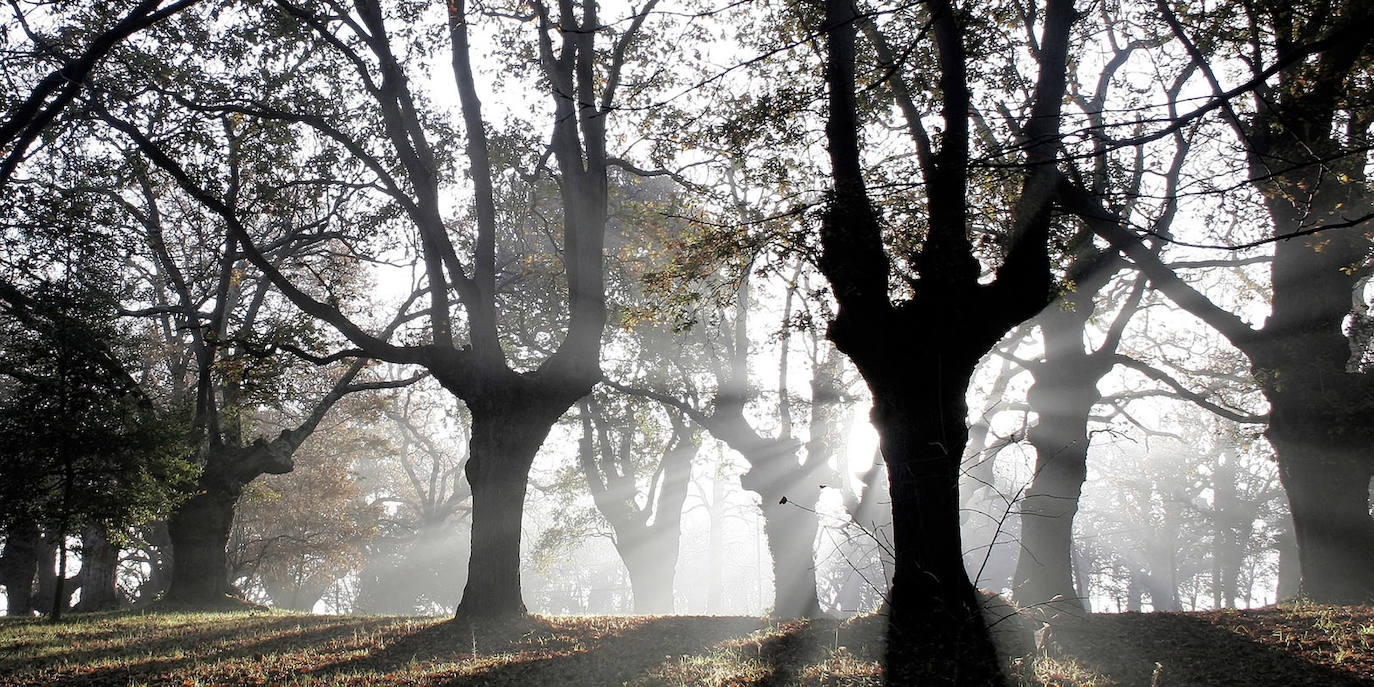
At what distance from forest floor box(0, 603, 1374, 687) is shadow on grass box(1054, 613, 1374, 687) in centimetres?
1

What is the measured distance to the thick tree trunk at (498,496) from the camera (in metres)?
9.33

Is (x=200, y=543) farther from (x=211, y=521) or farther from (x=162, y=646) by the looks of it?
(x=162, y=646)

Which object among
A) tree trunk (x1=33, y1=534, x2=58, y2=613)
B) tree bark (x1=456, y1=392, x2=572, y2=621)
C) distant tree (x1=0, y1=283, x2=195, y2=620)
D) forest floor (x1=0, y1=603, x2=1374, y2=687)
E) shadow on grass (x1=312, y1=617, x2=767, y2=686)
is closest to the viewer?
forest floor (x1=0, y1=603, x2=1374, y2=687)

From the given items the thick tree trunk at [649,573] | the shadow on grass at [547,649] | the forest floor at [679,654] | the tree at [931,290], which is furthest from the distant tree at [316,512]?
the tree at [931,290]

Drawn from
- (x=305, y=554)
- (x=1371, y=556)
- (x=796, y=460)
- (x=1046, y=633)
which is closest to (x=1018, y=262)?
(x=1046, y=633)

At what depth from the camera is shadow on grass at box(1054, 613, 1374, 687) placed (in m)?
4.72

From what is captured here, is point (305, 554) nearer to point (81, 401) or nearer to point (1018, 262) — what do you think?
point (81, 401)

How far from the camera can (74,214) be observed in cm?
1119

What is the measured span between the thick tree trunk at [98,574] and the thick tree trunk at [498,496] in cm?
1331

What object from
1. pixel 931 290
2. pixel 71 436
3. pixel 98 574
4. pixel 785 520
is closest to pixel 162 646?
pixel 71 436

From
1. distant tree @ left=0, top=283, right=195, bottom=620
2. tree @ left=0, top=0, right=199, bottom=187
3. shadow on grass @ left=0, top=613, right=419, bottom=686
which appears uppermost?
tree @ left=0, top=0, right=199, bottom=187

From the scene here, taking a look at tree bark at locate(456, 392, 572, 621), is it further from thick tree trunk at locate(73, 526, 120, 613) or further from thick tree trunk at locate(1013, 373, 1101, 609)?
thick tree trunk at locate(73, 526, 120, 613)

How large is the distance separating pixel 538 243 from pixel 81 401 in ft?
35.3

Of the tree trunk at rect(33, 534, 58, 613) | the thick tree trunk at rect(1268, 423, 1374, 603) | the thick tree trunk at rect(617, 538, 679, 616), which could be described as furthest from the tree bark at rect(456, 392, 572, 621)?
the tree trunk at rect(33, 534, 58, 613)
